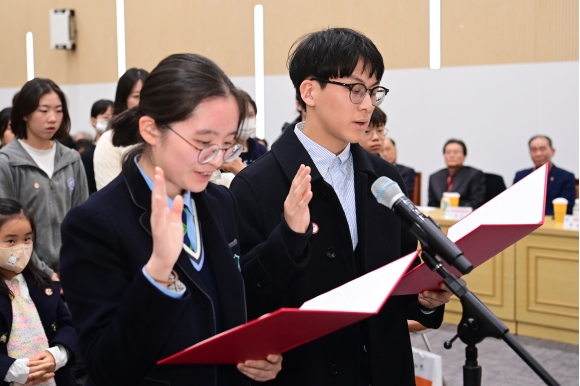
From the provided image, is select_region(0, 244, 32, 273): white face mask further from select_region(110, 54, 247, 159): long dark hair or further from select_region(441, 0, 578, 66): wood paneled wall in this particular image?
select_region(441, 0, 578, 66): wood paneled wall

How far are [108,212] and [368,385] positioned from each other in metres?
0.81

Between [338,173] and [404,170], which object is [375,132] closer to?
[338,173]

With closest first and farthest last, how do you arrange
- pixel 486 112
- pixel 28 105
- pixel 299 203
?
pixel 299 203, pixel 28 105, pixel 486 112

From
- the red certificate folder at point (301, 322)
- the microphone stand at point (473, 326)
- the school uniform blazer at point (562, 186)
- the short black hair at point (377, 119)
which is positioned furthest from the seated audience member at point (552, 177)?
the red certificate folder at point (301, 322)

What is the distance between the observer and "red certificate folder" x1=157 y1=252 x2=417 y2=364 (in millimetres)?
1021

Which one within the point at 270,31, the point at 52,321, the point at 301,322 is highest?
the point at 270,31

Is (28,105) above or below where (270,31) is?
below

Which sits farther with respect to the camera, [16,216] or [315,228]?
[16,216]

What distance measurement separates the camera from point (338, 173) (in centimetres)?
174

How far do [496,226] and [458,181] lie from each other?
531cm

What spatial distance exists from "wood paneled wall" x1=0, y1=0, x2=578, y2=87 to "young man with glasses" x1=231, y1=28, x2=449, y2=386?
559 cm

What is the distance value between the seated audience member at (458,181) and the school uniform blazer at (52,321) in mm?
4559

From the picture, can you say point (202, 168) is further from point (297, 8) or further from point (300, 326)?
point (297, 8)

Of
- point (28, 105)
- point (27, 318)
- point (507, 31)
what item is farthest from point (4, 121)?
point (507, 31)
